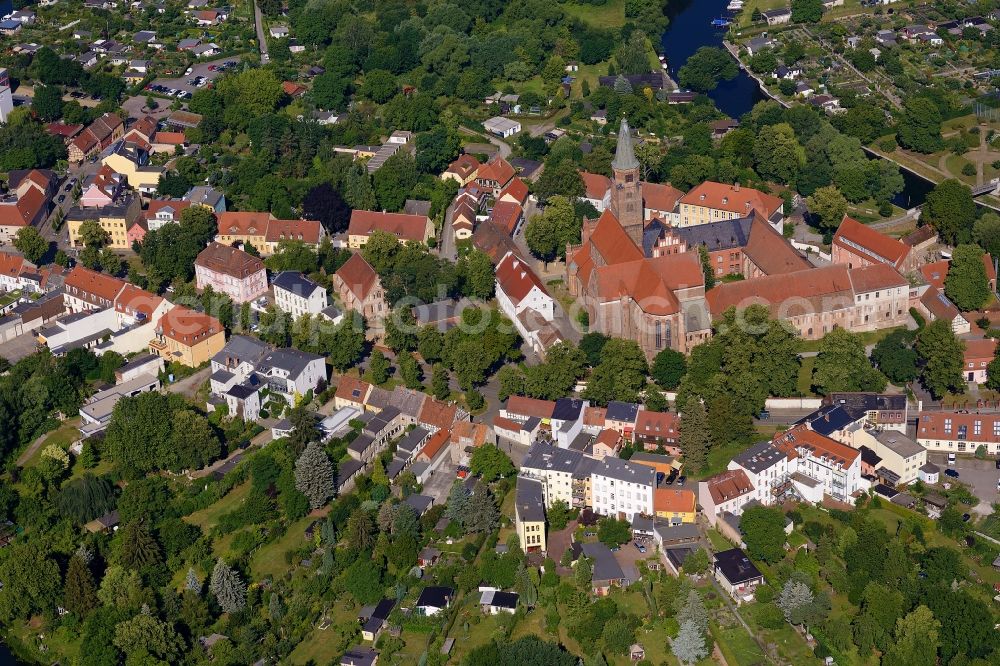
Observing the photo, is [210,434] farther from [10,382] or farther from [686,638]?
[686,638]

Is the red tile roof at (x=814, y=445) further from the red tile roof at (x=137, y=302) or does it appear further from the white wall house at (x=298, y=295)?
the red tile roof at (x=137, y=302)

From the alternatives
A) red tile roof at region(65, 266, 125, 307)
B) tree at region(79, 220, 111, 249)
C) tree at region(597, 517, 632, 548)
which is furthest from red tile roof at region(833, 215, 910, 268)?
tree at region(79, 220, 111, 249)

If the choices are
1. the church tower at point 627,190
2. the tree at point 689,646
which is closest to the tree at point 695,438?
the tree at point 689,646

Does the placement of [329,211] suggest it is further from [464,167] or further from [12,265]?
[12,265]

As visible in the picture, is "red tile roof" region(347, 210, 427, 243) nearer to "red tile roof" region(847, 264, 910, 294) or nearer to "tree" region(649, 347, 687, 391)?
"tree" region(649, 347, 687, 391)

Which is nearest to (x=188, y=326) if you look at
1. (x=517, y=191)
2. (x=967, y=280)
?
(x=517, y=191)

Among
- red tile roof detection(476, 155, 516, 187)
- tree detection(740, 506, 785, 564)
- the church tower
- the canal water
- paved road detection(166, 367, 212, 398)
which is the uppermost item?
the church tower
